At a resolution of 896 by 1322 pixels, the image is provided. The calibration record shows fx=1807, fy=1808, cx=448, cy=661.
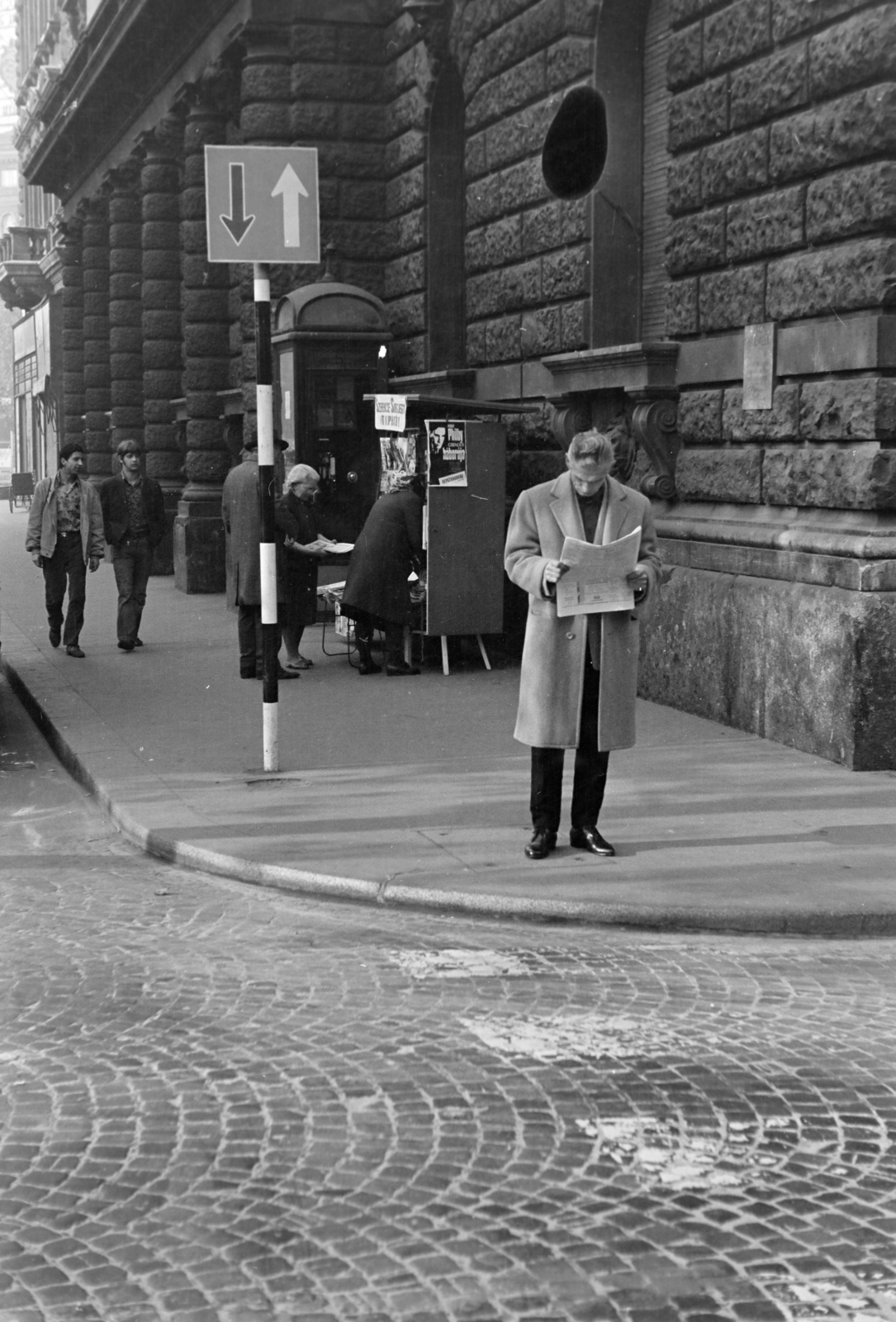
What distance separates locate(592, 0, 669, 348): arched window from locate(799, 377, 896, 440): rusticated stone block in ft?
8.65

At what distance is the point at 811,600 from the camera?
9562 mm

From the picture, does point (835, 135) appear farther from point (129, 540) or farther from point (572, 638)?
point (129, 540)

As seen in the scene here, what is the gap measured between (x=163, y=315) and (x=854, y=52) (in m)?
17.6

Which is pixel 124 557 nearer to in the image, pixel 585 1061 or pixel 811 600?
pixel 811 600

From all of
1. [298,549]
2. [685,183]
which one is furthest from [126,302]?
[685,183]

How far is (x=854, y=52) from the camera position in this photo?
9.27 m

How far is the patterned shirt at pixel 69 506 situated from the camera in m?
15.4

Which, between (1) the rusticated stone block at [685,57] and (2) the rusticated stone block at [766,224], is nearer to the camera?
(2) the rusticated stone block at [766,224]

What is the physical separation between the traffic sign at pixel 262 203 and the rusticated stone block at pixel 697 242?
9.33 feet

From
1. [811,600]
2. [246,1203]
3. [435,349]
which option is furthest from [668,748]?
[435,349]

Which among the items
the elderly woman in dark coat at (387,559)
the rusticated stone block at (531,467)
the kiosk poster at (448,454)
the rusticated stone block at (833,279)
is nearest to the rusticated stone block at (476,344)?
the rusticated stone block at (531,467)

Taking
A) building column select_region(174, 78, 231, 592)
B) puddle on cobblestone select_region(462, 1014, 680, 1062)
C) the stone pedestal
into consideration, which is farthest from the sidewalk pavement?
building column select_region(174, 78, 231, 592)

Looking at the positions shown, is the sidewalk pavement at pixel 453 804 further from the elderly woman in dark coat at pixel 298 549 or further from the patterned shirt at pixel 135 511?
the patterned shirt at pixel 135 511

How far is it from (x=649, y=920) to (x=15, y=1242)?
3.18 meters
